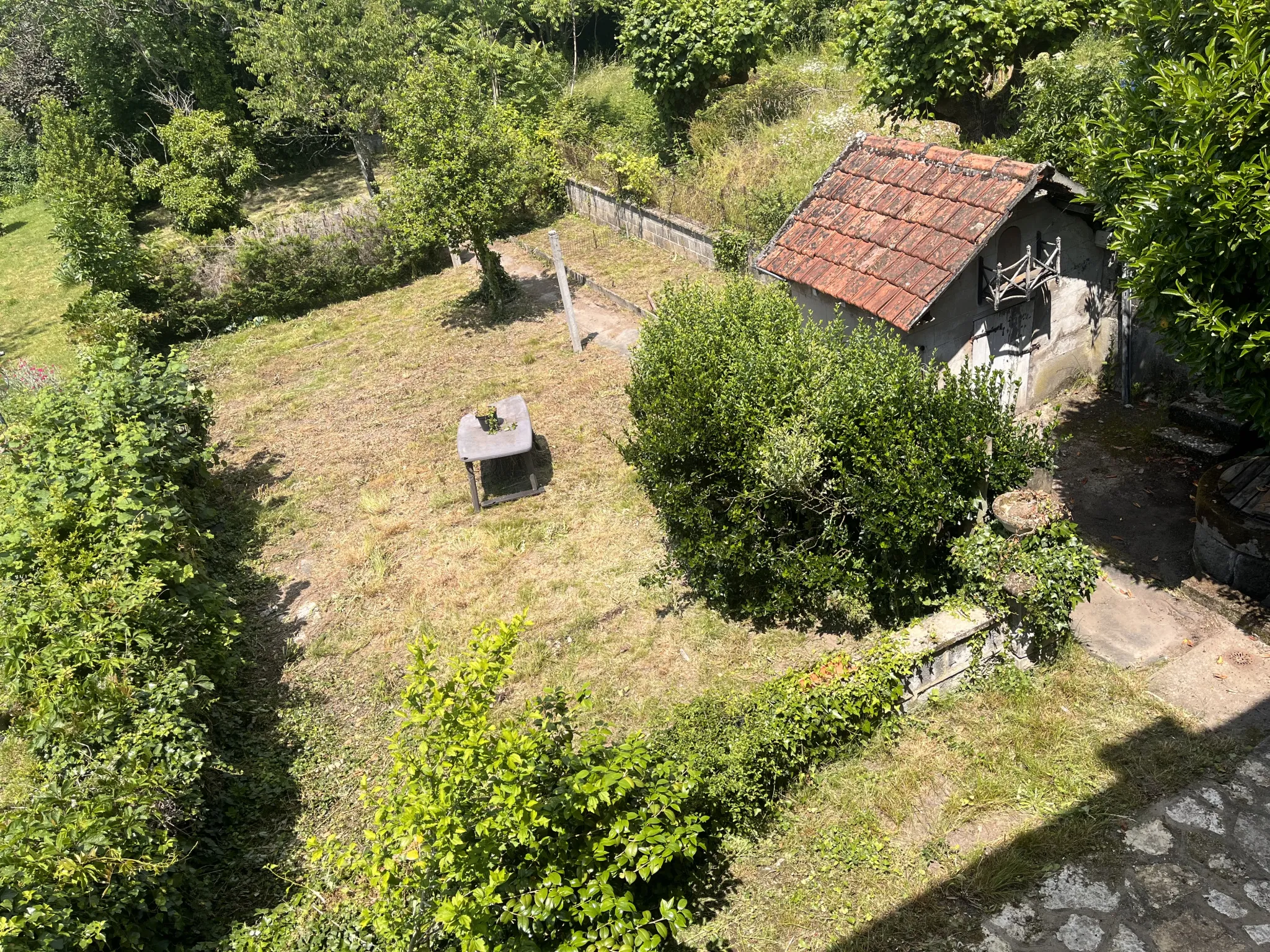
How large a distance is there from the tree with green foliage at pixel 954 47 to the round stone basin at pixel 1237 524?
26.9ft

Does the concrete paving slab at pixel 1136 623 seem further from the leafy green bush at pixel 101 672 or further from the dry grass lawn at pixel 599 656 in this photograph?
the leafy green bush at pixel 101 672

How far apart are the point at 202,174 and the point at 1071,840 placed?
2717 cm

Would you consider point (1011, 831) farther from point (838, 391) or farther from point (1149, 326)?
point (1149, 326)

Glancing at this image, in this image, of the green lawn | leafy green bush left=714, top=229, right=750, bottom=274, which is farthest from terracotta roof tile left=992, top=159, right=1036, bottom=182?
the green lawn

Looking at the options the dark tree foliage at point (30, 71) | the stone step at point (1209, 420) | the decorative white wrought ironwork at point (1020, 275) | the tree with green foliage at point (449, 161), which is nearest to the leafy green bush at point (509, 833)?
the decorative white wrought ironwork at point (1020, 275)

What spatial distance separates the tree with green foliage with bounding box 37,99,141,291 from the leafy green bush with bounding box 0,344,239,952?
740cm

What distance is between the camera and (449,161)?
14.4m

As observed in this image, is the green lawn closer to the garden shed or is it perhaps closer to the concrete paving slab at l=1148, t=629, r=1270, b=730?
the garden shed

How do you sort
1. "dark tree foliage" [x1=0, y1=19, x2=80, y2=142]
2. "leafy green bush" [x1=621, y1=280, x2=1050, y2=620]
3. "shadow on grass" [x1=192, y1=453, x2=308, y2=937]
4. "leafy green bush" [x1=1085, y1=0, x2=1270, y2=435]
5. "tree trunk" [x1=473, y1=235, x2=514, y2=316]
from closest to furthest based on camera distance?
"leafy green bush" [x1=1085, y1=0, x2=1270, y2=435]
"shadow on grass" [x1=192, y1=453, x2=308, y2=937]
"leafy green bush" [x1=621, y1=280, x2=1050, y2=620]
"tree trunk" [x1=473, y1=235, x2=514, y2=316]
"dark tree foliage" [x1=0, y1=19, x2=80, y2=142]

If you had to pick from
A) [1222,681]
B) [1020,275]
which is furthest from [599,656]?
[1020,275]

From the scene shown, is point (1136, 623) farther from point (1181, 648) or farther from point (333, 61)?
point (333, 61)

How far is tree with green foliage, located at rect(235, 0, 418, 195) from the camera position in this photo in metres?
23.2

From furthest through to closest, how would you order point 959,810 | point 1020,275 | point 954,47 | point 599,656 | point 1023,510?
point 954,47 → point 1020,275 → point 1023,510 → point 599,656 → point 959,810

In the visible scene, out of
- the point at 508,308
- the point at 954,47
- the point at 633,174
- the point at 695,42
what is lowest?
the point at 508,308
